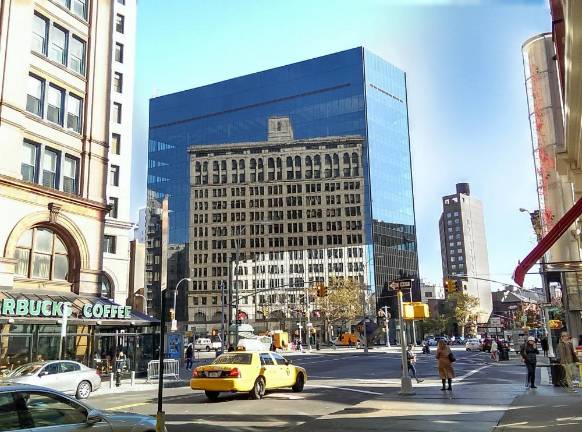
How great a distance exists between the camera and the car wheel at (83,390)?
20.7 meters

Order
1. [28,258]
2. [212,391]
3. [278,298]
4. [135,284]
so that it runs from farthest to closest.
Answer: [278,298], [135,284], [28,258], [212,391]

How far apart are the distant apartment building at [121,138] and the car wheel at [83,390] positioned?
2236cm

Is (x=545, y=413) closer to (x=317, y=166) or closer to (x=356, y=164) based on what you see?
(x=356, y=164)

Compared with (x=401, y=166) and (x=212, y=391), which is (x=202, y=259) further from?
(x=212, y=391)

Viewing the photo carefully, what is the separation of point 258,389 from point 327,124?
4540 inches

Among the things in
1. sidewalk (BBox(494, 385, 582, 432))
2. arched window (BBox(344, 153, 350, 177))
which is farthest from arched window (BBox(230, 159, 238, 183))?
sidewalk (BBox(494, 385, 582, 432))

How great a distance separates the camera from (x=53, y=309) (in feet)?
82.8

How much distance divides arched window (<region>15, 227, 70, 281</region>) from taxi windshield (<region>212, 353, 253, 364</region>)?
1357 cm

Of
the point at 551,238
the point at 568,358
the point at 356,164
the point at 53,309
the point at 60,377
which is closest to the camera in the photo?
the point at 551,238

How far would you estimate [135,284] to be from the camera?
62.7 metres

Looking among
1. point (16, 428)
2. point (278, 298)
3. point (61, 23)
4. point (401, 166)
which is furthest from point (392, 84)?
point (16, 428)

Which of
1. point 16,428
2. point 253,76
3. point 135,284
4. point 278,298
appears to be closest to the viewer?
point 16,428

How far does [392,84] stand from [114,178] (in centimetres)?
9923

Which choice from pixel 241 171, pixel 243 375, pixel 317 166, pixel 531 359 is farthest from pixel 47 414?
pixel 241 171
